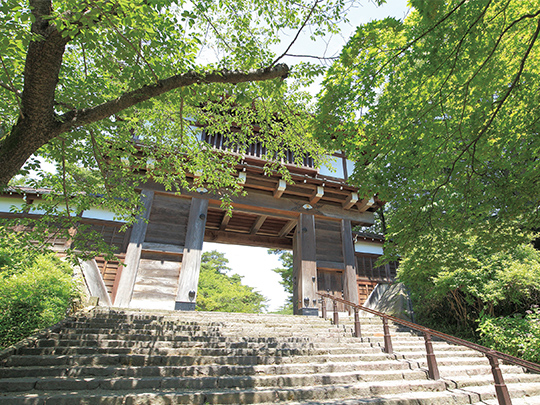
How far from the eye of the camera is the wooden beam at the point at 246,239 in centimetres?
1462

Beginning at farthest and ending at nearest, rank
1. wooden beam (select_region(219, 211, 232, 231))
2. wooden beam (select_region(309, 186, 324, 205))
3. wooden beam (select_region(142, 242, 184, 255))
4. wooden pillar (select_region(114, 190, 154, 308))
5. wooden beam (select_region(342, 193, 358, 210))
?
wooden beam (select_region(219, 211, 232, 231)) → wooden beam (select_region(342, 193, 358, 210)) → wooden beam (select_region(309, 186, 324, 205)) → wooden beam (select_region(142, 242, 184, 255)) → wooden pillar (select_region(114, 190, 154, 308))

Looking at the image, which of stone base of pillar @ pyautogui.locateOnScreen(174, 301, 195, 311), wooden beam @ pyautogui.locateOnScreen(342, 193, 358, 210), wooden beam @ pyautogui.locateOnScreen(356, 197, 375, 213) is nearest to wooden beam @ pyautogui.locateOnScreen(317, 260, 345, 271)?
wooden beam @ pyautogui.locateOnScreen(342, 193, 358, 210)

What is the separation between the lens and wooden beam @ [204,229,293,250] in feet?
48.0

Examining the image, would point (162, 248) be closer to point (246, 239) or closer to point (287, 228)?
point (246, 239)

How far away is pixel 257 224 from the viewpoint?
1356cm

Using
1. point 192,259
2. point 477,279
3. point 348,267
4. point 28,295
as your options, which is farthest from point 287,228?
point 28,295

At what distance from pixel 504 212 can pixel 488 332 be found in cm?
511

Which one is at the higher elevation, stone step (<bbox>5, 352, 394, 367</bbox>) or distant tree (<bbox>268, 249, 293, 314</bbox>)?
distant tree (<bbox>268, 249, 293, 314</bbox>)

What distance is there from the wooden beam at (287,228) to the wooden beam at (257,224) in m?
1.16

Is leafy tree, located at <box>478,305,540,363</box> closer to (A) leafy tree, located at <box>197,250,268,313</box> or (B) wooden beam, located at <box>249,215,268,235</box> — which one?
(B) wooden beam, located at <box>249,215,268,235</box>

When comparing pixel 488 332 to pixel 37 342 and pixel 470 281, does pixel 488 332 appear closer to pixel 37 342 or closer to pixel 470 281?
pixel 470 281

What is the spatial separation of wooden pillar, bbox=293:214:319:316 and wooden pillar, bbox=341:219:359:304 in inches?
55.6

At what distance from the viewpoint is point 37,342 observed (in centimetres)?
497

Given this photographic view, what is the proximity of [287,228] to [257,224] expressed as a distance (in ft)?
4.70
